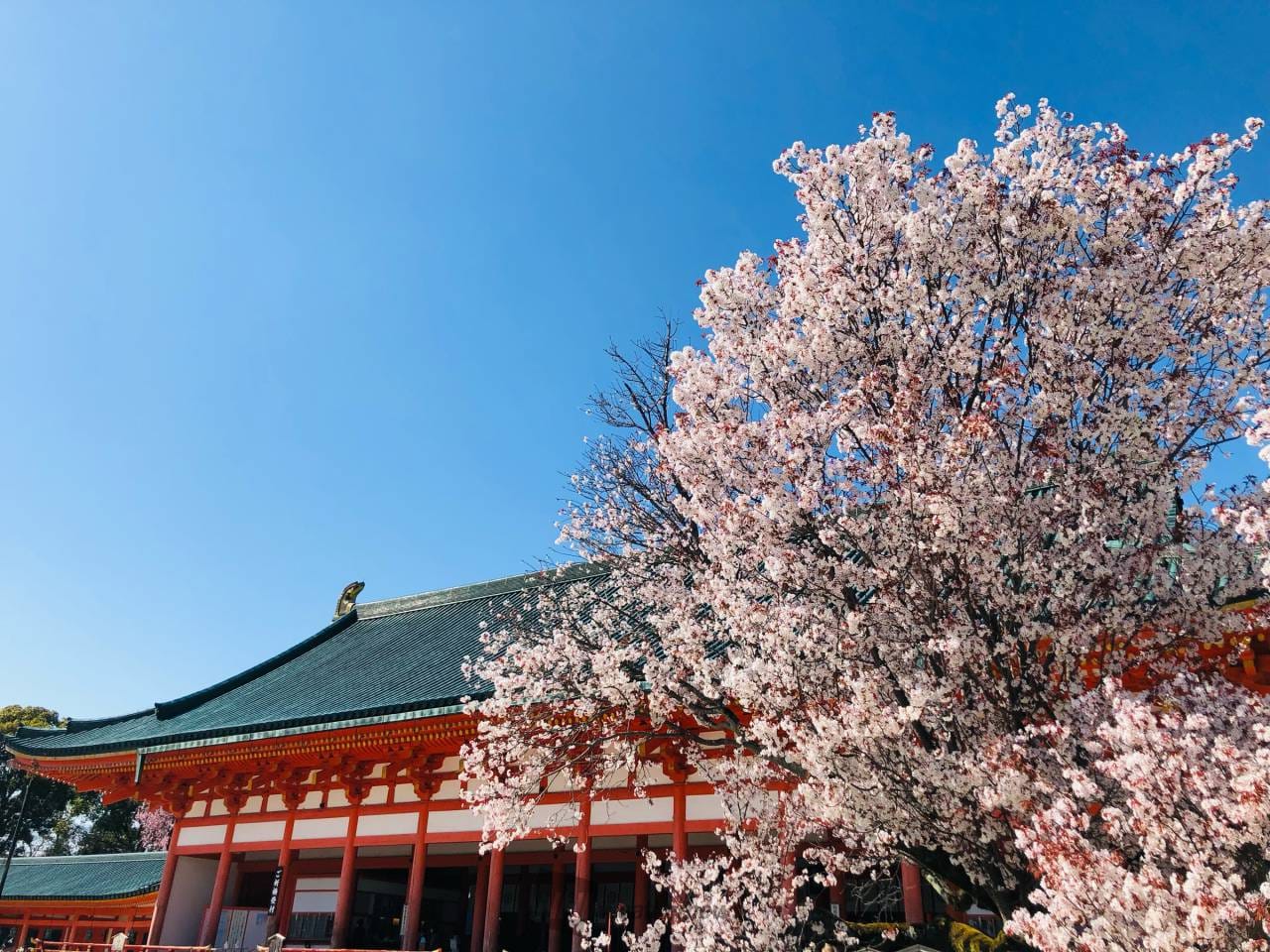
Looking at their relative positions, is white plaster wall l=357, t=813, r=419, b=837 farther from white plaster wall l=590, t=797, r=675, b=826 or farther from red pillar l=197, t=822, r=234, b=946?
white plaster wall l=590, t=797, r=675, b=826

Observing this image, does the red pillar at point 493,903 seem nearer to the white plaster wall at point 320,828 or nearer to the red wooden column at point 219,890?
the white plaster wall at point 320,828

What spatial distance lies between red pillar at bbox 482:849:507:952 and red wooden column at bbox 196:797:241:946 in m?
5.51

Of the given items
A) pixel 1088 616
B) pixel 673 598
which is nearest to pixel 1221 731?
pixel 1088 616

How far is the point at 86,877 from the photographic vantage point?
2300 cm

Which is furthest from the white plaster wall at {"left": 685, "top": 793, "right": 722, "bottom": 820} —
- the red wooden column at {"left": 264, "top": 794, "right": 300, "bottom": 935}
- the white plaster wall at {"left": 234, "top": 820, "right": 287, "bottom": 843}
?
the white plaster wall at {"left": 234, "top": 820, "right": 287, "bottom": 843}

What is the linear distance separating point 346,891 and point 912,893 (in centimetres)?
842

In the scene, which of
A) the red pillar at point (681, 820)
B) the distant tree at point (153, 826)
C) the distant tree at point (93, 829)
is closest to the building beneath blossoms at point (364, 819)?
the red pillar at point (681, 820)

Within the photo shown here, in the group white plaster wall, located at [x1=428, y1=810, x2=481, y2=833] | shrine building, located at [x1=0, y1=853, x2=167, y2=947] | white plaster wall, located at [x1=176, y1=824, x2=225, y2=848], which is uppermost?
white plaster wall, located at [x1=428, y1=810, x2=481, y2=833]

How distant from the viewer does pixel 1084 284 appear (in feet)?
22.7

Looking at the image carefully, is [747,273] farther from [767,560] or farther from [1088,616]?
[1088,616]

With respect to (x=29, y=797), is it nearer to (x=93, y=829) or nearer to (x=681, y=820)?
(x=93, y=829)

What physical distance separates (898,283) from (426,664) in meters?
12.0

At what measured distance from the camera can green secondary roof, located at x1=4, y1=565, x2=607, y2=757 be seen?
13.1 metres

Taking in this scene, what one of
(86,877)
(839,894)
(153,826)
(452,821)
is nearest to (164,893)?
(452,821)
